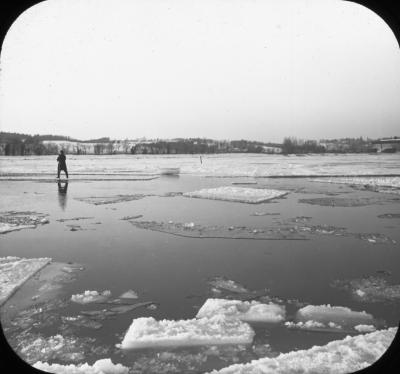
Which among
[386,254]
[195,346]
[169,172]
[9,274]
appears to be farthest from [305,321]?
[169,172]

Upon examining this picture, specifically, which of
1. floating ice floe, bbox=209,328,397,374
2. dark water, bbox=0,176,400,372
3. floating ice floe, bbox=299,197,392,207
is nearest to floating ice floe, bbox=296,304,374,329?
dark water, bbox=0,176,400,372

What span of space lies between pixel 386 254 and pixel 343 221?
106 inches

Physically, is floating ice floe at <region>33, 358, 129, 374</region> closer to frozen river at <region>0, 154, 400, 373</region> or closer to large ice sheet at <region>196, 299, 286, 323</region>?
frozen river at <region>0, 154, 400, 373</region>

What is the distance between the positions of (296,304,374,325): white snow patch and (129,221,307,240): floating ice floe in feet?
10.3

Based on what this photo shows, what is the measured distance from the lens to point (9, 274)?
4641 millimetres

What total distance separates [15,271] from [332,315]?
382cm

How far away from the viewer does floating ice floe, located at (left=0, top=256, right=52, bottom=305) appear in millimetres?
4156

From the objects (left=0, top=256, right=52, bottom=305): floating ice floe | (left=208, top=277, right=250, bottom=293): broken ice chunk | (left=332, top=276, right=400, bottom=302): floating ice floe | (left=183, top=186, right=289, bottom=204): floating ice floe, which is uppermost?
(left=183, top=186, right=289, bottom=204): floating ice floe

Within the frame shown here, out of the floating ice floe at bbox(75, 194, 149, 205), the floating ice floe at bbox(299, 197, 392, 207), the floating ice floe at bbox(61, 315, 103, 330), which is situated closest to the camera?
the floating ice floe at bbox(61, 315, 103, 330)

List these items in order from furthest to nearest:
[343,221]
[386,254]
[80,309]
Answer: [343,221] < [386,254] < [80,309]

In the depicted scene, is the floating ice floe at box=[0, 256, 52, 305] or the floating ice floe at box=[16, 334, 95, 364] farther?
the floating ice floe at box=[0, 256, 52, 305]

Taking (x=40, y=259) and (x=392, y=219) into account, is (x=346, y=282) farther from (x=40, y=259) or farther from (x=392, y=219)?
(x=392, y=219)

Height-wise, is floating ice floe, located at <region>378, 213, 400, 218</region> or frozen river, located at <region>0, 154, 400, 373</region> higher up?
floating ice floe, located at <region>378, 213, 400, 218</region>

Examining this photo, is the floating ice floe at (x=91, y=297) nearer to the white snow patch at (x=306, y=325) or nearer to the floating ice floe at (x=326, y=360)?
the floating ice floe at (x=326, y=360)
